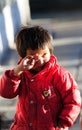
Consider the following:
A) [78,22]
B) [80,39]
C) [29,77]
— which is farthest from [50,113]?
[78,22]

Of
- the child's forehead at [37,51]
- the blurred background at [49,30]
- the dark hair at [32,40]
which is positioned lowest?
the blurred background at [49,30]

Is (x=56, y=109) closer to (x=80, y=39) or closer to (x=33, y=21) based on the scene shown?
(x=80, y=39)

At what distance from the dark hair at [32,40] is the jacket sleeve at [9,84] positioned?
5.9 inches

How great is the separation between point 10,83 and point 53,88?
250 millimetres

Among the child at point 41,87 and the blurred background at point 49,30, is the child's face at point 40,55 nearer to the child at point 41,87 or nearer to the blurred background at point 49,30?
the child at point 41,87

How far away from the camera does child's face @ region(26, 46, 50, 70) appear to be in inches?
70.6

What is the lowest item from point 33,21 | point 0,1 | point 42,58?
point 33,21

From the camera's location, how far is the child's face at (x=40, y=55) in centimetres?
179

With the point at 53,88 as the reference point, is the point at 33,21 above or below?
below

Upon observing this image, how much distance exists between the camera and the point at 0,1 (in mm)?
5816

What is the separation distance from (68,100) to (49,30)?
4.86m

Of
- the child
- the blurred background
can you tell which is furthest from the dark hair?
the blurred background

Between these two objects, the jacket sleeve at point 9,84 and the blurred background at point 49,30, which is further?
the blurred background at point 49,30

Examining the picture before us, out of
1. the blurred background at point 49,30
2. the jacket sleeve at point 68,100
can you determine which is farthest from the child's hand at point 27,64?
the blurred background at point 49,30
